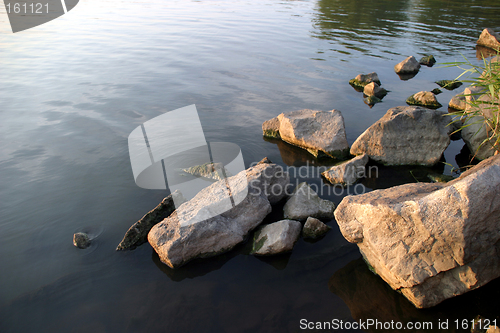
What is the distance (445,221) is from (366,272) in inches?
56.7

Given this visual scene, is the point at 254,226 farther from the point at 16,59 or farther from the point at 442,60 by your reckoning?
the point at 16,59

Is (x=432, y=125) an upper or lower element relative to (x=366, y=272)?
upper

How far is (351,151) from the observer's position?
718cm

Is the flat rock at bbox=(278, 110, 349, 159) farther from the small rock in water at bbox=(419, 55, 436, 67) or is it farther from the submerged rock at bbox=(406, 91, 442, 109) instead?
the small rock in water at bbox=(419, 55, 436, 67)

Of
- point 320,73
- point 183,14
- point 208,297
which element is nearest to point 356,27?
point 320,73

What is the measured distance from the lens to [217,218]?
4.98 meters

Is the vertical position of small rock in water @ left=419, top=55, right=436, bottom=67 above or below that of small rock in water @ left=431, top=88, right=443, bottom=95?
above

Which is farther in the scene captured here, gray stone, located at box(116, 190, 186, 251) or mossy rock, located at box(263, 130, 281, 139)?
mossy rock, located at box(263, 130, 281, 139)

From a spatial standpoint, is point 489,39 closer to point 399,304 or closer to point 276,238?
point 399,304

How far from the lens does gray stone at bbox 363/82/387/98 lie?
35.4 ft

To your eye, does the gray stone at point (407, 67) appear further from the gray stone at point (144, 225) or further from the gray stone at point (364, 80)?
the gray stone at point (144, 225)

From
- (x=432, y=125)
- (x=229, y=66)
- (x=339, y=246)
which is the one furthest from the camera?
(x=229, y=66)

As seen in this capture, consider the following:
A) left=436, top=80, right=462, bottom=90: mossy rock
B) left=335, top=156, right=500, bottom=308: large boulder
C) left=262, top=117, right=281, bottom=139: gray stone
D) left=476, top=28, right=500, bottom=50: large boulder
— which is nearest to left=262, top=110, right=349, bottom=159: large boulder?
left=262, top=117, right=281, bottom=139: gray stone

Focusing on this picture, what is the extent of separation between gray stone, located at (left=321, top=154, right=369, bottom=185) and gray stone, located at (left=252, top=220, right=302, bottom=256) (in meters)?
1.83
